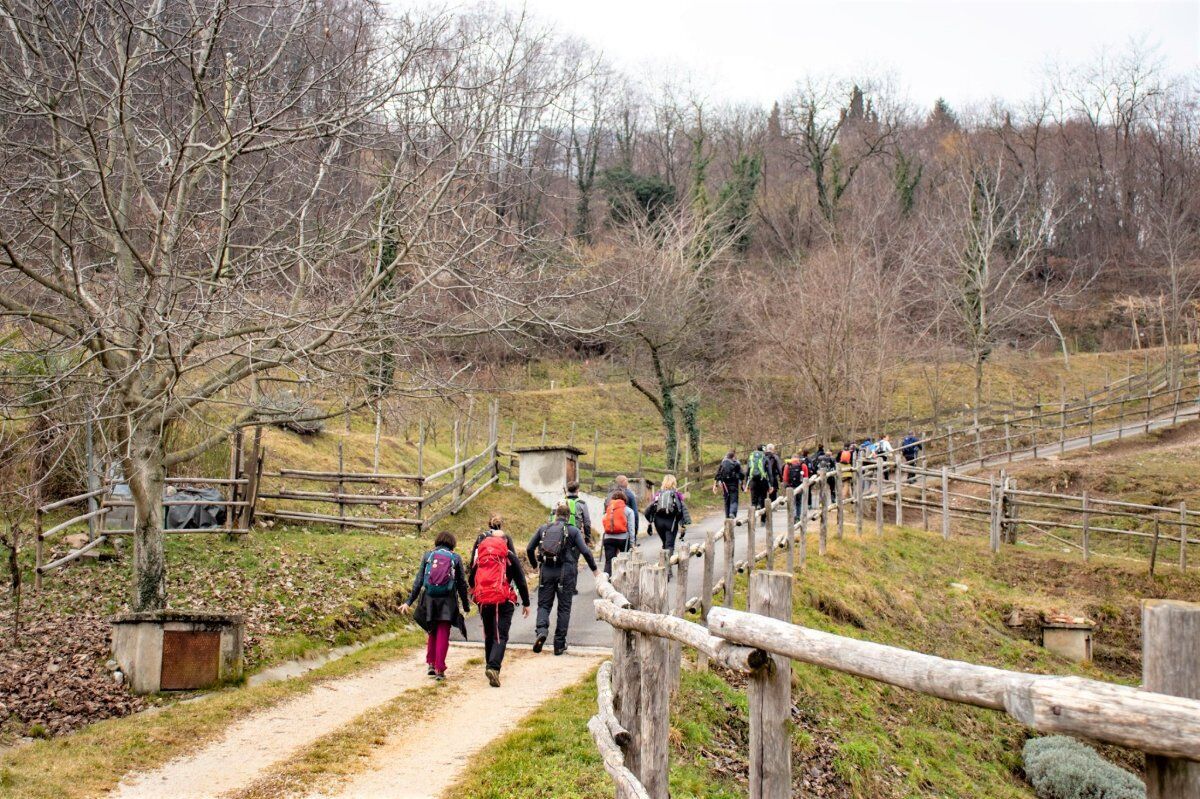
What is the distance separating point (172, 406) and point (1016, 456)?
30460 mm

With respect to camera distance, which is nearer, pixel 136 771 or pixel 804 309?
pixel 136 771

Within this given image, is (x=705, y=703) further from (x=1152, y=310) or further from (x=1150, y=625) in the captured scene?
(x=1152, y=310)

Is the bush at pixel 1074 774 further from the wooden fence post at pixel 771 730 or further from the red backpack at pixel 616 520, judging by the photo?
the wooden fence post at pixel 771 730

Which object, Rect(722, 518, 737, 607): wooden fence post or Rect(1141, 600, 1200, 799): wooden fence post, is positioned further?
Rect(722, 518, 737, 607): wooden fence post

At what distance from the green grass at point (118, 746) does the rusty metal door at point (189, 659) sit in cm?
26

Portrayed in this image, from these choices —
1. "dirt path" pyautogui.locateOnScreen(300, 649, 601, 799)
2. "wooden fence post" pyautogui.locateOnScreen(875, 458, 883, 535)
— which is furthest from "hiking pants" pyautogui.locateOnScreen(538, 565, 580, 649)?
"wooden fence post" pyautogui.locateOnScreen(875, 458, 883, 535)

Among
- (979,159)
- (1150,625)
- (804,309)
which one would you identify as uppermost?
(979,159)

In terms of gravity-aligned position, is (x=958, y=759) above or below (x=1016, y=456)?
below

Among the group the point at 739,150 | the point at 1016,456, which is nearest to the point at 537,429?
the point at 1016,456

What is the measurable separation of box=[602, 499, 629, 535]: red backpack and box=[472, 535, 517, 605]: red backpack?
10.6ft

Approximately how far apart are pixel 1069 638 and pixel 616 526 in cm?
888

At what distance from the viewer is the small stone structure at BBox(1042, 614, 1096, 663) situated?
17.6 metres

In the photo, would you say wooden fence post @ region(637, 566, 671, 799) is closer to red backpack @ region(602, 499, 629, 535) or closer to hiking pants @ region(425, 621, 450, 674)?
hiking pants @ region(425, 621, 450, 674)

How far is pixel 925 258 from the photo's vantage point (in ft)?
149
